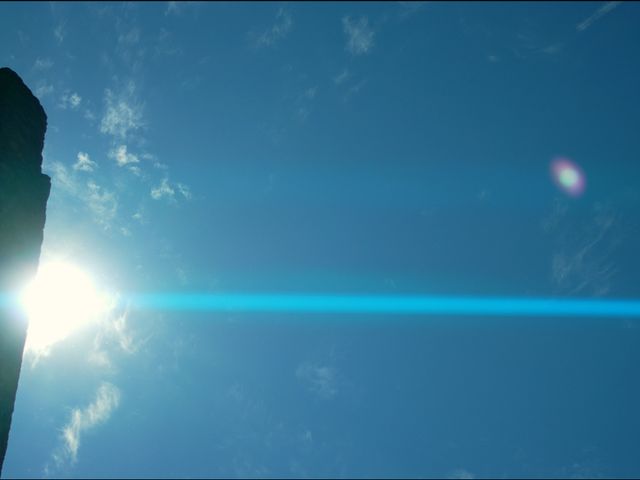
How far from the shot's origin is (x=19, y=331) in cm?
708

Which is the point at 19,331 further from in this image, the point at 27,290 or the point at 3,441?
the point at 3,441

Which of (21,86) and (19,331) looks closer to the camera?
(19,331)

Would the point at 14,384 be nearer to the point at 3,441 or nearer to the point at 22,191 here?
the point at 3,441

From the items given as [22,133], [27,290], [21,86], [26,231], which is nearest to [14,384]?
[27,290]

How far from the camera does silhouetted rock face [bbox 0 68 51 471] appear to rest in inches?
266

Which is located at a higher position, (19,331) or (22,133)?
(22,133)

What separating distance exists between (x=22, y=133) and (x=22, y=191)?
0.92m

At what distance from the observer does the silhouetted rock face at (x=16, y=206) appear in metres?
6.77

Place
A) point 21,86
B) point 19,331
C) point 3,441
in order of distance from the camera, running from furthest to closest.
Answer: point 21,86, point 19,331, point 3,441

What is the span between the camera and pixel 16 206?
718 cm

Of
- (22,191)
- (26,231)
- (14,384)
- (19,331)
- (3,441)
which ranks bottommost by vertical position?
(3,441)

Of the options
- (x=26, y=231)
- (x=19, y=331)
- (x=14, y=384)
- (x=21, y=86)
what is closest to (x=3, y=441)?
(x=14, y=384)

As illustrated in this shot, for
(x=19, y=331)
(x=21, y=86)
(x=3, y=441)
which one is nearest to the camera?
(x=3, y=441)

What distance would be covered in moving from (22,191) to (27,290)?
1495 mm
